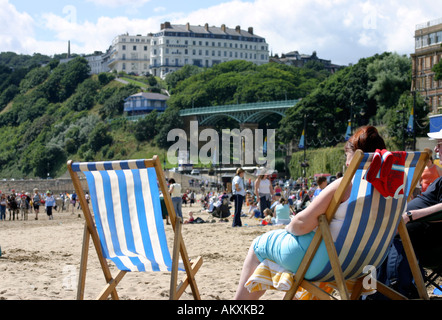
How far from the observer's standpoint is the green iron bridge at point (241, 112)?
7783 centimetres

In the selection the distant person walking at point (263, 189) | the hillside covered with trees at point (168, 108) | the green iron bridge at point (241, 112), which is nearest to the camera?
the distant person walking at point (263, 189)

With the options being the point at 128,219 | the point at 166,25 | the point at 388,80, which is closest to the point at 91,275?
the point at 128,219

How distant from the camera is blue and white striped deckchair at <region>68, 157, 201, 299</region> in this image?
367 cm

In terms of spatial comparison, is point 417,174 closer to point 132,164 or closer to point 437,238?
point 437,238

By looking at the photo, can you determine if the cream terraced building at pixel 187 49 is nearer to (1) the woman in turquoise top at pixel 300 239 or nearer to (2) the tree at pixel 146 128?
(2) the tree at pixel 146 128

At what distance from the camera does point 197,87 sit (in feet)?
323

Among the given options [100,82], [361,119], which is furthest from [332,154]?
[100,82]

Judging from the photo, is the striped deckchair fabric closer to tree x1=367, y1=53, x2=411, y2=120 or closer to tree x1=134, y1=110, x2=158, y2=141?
tree x1=367, y1=53, x2=411, y2=120

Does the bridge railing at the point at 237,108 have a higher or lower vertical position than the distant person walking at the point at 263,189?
higher

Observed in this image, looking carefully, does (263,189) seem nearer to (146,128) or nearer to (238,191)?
(238,191)

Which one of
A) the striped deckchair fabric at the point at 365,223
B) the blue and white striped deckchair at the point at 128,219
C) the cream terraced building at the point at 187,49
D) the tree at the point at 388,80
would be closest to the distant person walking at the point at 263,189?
the blue and white striped deckchair at the point at 128,219

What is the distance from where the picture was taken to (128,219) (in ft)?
12.4

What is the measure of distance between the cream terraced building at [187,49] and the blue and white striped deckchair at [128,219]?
140 metres

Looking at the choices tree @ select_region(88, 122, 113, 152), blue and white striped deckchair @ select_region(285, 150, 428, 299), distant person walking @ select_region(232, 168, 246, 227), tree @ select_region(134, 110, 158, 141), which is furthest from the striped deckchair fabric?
tree @ select_region(88, 122, 113, 152)
